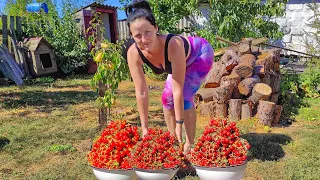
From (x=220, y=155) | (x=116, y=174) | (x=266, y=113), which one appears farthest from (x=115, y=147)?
(x=266, y=113)

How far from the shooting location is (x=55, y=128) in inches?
188

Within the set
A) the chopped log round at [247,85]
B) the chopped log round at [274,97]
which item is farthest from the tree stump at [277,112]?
the chopped log round at [274,97]

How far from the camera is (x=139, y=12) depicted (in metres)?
2.15

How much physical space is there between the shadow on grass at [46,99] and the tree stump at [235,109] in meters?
3.15

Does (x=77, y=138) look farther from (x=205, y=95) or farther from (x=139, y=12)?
(x=139, y=12)

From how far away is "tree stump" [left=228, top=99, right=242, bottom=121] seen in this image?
4953mm

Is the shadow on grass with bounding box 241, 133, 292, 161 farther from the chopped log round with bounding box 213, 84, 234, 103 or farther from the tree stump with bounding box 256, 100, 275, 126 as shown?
the chopped log round with bounding box 213, 84, 234, 103

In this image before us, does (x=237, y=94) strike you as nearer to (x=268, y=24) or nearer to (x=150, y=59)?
(x=150, y=59)

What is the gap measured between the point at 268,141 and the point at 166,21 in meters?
5.43

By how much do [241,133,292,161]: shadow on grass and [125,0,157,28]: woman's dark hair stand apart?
83.5 inches

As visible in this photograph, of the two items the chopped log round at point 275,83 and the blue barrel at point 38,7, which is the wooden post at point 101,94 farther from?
the blue barrel at point 38,7

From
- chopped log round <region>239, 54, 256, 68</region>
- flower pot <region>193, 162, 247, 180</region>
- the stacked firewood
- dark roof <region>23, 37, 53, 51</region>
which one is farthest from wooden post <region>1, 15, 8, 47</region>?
flower pot <region>193, 162, 247, 180</region>

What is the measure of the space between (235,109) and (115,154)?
326 centimetres

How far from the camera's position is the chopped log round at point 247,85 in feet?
16.8
